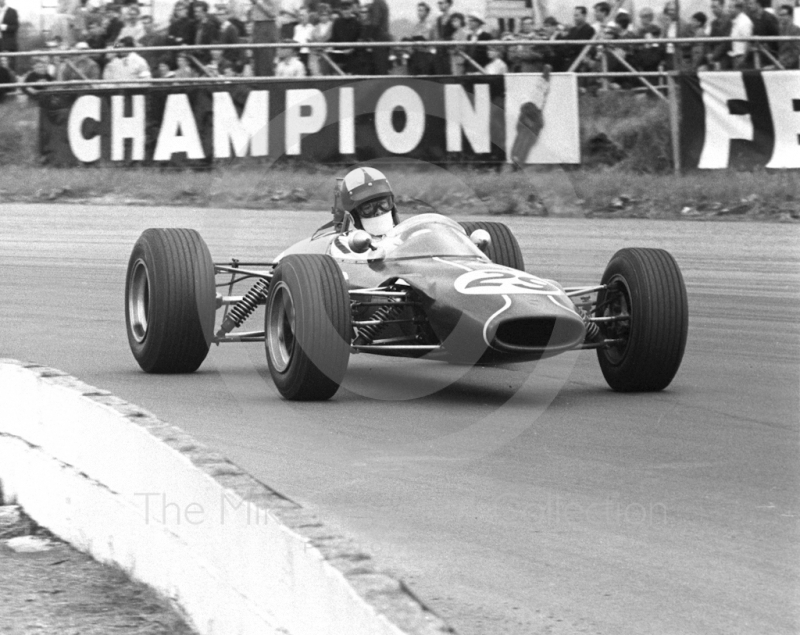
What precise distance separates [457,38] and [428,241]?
337 inches

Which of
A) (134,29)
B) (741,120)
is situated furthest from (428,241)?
(134,29)

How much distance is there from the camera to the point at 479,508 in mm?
5094

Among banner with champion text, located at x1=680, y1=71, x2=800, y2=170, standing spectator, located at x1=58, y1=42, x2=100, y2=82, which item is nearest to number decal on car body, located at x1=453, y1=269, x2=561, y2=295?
banner with champion text, located at x1=680, y1=71, x2=800, y2=170

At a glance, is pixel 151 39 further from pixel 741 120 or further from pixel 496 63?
pixel 741 120

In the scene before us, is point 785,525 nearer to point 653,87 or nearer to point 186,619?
point 186,619

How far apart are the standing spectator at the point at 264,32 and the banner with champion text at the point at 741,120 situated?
192 inches

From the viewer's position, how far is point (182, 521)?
388 centimetres

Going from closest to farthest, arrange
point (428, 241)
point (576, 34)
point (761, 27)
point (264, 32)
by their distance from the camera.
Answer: point (428, 241)
point (761, 27)
point (576, 34)
point (264, 32)

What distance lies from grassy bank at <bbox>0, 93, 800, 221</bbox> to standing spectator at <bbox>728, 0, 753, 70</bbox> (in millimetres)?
923

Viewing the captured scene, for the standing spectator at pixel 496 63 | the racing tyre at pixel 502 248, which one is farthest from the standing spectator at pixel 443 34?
the racing tyre at pixel 502 248

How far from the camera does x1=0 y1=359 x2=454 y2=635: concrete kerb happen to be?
3018 millimetres

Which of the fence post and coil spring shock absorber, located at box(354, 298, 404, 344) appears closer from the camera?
coil spring shock absorber, located at box(354, 298, 404, 344)

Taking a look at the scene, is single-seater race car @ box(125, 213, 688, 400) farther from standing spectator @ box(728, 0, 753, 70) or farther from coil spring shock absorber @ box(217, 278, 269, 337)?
standing spectator @ box(728, 0, 753, 70)

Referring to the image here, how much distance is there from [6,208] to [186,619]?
1354cm
